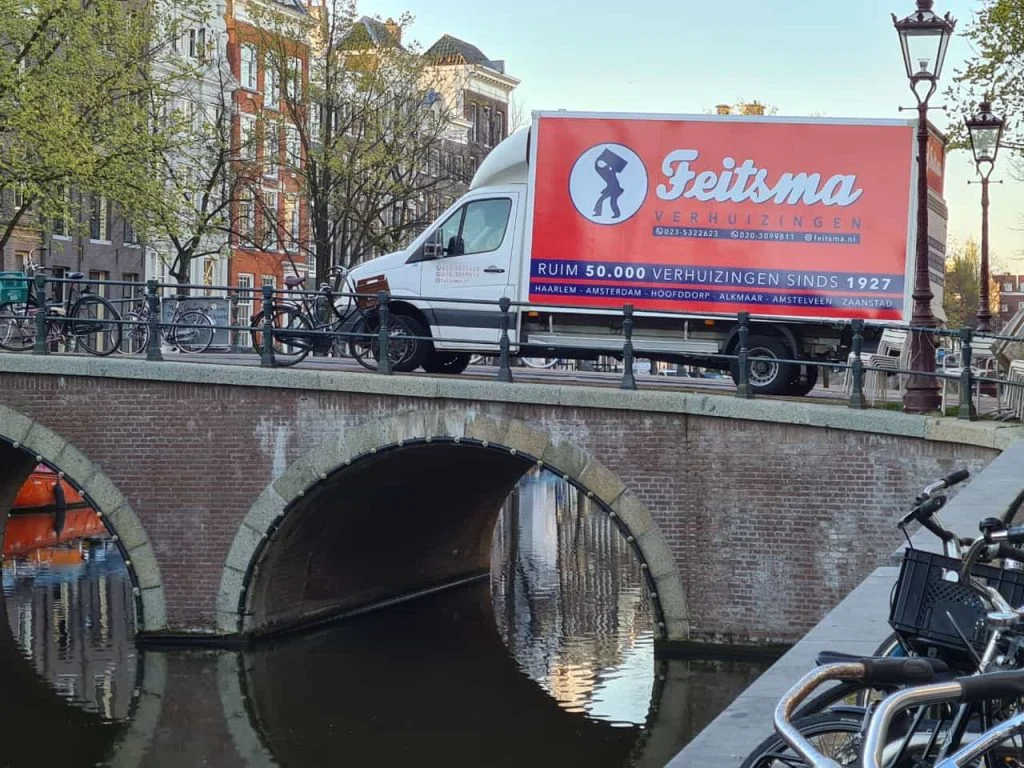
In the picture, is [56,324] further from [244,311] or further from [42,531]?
[244,311]

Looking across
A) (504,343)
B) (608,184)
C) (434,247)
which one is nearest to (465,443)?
(504,343)

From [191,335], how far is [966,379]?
9.35 metres

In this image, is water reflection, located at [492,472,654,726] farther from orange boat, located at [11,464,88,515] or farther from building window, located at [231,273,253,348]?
orange boat, located at [11,464,88,515]

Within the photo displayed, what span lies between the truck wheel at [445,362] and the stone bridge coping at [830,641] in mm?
9177

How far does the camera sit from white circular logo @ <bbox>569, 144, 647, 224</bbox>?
17.0 meters

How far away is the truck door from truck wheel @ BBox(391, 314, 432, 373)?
0.54 feet

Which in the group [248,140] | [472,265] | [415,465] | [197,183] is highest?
[248,140]

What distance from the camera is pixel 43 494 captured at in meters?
29.4

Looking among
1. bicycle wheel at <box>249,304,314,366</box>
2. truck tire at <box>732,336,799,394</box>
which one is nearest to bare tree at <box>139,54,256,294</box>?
bicycle wheel at <box>249,304,314,366</box>

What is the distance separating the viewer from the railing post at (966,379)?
13312 millimetres

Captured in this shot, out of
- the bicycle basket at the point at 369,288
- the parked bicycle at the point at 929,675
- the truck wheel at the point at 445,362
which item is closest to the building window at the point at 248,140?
the bicycle basket at the point at 369,288

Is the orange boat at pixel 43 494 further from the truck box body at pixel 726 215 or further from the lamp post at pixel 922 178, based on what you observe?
the lamp post at pixel 922 178

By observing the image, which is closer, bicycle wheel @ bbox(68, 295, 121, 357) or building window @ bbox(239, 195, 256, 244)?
bicycle wheel @ bbox(68, 295, 121, 357)

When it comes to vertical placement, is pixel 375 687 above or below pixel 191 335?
below
